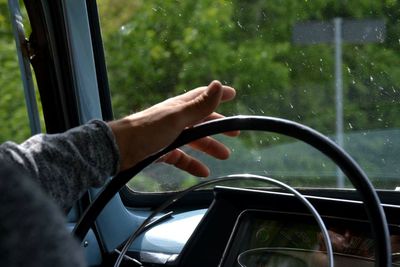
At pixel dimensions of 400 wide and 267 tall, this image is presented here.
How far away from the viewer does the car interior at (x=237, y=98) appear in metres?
1.65

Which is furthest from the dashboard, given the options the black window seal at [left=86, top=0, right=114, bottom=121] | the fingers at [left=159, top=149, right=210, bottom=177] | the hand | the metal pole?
the black window seal at [left=86, top=0, right=114, bottom=121]

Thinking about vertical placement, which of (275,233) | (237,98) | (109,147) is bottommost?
(275,233)

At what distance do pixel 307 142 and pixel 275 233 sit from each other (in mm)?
598

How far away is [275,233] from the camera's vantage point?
165cm

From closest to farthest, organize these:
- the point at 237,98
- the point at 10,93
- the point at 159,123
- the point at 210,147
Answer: the point at 159,123 < the point at 210,147 < the point at 237,98 < the point at 10,93

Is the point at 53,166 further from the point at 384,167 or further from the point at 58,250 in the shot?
the point at 384,167

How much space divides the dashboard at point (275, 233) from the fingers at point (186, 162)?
36 cm

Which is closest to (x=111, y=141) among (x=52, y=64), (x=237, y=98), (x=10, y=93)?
(x=237, y=98)

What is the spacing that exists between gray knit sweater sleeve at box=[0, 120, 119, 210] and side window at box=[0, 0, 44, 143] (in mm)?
1151

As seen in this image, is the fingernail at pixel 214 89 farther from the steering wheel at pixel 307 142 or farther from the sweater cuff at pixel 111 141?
the sweater cuff at pixel 111 141

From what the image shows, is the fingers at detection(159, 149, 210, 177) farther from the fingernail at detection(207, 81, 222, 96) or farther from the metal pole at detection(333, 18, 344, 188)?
the metal pole at detection(333, 18, 344, 188)

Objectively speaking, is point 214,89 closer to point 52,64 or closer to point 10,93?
point 52,64

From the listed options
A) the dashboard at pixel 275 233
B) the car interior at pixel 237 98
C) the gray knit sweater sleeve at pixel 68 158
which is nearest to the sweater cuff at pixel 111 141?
the gray knit sweater sleeve at pixel 68 158

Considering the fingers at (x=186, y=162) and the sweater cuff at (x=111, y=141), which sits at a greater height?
the sweater cuff at (x=111, y=141)
